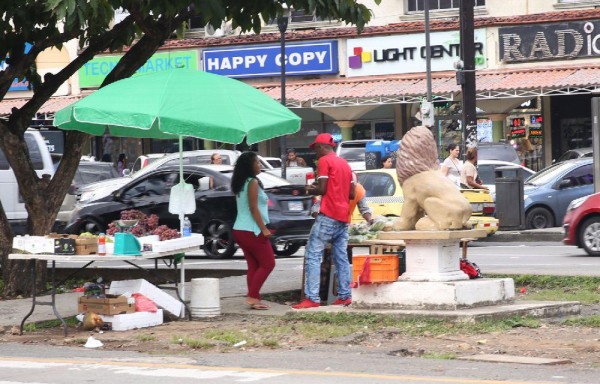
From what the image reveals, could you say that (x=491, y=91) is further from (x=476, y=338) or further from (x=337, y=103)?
(x=476, y=338)

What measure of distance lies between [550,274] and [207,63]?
27.1 m

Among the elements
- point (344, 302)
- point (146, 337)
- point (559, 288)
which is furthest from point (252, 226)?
point (559, 288)

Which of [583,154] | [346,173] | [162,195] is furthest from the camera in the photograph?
[583,154]

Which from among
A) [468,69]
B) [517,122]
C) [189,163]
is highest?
[468,69]

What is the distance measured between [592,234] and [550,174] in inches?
251

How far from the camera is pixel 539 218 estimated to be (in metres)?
26.8

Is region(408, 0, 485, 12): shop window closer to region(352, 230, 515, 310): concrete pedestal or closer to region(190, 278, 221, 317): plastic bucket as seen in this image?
region(190, 278, 221, 317): plastic bucket

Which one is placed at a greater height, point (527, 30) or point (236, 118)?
point (527, 30)

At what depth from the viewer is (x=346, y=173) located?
13.4 m

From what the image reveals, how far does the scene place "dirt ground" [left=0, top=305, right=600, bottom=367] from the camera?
412 inches

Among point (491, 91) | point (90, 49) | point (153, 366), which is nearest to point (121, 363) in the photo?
point (153, 366)

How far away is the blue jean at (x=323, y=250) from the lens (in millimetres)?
13383

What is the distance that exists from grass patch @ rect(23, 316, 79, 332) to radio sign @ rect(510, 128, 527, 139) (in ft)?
92.8

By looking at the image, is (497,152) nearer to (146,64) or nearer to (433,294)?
(146,64)
